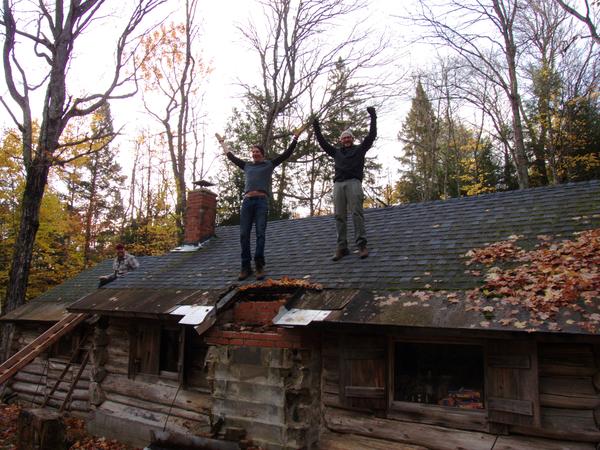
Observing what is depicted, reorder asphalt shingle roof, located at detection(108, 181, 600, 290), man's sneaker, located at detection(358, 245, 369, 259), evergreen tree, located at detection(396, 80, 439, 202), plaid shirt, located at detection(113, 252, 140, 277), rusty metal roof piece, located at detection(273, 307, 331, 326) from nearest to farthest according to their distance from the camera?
rusty metal roof piece, located at detection(273, 307, 331, 326), asphalt shingle roof, located at detection(108, 181, 600, 290), man's sneaker, located at detection(358, 245, 369, 259), plaid shirt, located at detection(113, 252, 140, 277), evergreen tree, located at detection(396, 80, 439, 202)

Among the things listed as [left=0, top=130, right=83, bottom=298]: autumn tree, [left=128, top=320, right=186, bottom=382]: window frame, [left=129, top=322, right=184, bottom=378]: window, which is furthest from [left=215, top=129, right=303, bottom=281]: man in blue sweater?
[left=0, top=130, right=83, bottom=298]: autumn tree

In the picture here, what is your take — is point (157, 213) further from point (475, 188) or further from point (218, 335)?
point (218, 335)

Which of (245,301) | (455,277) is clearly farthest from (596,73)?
(245,301)

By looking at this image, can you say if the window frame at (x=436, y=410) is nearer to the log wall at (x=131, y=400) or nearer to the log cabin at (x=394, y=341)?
the log cabin at (x=394, y=341)

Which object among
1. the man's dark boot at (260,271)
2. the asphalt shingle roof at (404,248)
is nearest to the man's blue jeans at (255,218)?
the man's dark boot at (260,271)

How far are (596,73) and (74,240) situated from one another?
26854 mm

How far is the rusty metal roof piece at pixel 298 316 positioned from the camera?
6.77m

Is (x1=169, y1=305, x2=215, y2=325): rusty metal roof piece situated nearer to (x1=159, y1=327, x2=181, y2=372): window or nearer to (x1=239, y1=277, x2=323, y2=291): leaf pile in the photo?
(x1=239, y1=277, x2=323, y2=291): leaf pile

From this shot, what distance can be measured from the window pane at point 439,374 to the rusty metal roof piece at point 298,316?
1276mm

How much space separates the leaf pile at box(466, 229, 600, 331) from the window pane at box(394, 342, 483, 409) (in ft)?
3.13

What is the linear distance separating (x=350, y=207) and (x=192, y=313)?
11.3ft

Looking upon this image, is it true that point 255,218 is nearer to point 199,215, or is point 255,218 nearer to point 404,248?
point 404,248

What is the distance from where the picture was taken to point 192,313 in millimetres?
8305

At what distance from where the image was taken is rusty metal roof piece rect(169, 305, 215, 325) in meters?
7.94
